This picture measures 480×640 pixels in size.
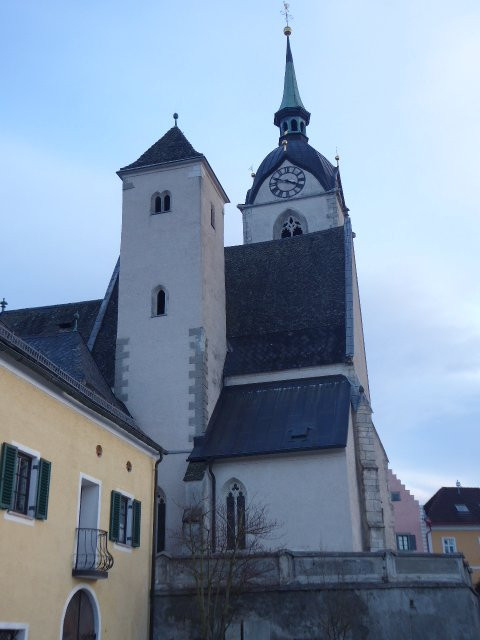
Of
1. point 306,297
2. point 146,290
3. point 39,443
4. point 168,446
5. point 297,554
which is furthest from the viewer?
point 306,297

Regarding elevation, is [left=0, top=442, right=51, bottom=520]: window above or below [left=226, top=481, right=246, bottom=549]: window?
below

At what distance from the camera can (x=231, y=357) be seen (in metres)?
28.3

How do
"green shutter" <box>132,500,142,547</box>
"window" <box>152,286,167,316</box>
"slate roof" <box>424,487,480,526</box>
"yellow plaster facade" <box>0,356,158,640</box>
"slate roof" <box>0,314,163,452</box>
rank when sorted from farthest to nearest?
"slate roof" <box>424,487,480,526</box>
"window" <box>152,286,167,316</box>
"green shutter" <box>132,500,142,547</box>
"slate roof" <box>0,314,163,452</box>
"yellow plaster facade" <box>0,356,158,640</box>

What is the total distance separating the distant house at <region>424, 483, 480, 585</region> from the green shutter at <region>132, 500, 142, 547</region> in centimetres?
3207

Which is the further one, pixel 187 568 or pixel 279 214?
pixel 279 214

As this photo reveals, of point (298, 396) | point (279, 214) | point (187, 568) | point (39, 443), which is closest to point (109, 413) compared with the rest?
point (39, 443)

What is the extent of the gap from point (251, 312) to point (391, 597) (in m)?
14.0

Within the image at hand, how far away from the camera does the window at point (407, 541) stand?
45406 millimetres

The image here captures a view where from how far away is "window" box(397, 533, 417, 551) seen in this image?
45.4 m

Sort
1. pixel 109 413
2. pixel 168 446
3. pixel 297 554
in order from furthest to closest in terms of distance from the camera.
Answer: pixel 168 446, pixel 297 554, pixel 109 413

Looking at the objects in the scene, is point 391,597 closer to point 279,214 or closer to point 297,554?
point 297,554

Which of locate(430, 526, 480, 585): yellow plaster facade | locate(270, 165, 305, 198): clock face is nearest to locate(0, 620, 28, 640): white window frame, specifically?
locate(270, 165, 305, 198): clock face

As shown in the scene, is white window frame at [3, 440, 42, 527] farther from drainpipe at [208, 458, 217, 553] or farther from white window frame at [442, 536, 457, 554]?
white window frame at [442, 536, 457, 554]

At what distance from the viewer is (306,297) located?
29500 mm
